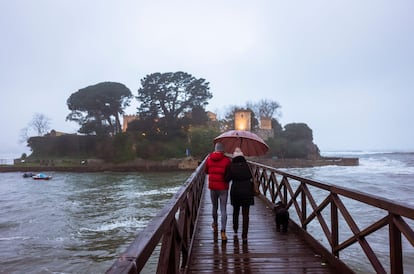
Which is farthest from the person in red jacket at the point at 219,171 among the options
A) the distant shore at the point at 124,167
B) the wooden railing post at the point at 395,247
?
the distant shore at the point at 124,167

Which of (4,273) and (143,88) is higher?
(143,88)

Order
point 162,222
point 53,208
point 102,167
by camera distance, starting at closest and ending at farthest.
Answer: point 162,222 → point 53,208 → point 102,167

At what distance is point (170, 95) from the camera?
55000mm

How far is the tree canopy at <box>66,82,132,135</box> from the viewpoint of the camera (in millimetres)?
55000

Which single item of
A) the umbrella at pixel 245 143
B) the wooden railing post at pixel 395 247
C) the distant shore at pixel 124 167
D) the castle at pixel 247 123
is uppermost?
the castle at pixel 247 123

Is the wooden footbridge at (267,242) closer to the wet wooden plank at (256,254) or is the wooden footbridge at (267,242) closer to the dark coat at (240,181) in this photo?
the wet wooden plank at (256,254)

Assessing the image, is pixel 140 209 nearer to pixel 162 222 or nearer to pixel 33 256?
pixel 33 256

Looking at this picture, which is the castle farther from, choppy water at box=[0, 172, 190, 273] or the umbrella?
the umbrella

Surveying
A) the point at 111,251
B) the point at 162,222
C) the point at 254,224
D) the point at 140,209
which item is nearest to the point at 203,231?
the point at 254,224

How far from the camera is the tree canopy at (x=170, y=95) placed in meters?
54.6

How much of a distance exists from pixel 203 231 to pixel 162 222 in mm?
3379

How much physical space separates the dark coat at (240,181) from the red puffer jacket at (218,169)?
0.15m

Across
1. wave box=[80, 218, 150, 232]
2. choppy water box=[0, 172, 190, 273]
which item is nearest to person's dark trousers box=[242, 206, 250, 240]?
choppy water box=[0, 172, 190, 273]

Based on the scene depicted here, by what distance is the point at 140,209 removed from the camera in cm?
1609
